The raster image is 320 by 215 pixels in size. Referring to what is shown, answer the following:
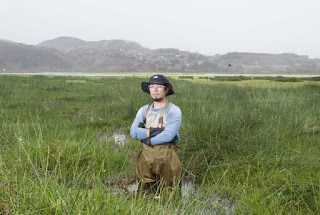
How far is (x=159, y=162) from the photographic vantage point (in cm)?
304

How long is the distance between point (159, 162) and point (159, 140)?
25cm

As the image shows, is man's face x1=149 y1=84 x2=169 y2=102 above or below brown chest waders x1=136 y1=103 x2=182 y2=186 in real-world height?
above

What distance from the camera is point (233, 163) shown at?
3.62 m

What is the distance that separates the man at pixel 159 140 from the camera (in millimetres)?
3041

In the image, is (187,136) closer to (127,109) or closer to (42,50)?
(127,109)

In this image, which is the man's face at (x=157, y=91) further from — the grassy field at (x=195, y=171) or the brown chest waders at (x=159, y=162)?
the grassy field at (x=195, y=171)

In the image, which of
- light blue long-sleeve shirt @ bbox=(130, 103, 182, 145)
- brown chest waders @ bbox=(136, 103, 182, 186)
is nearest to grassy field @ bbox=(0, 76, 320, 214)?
brown chest waders @ bbox=(136, 103, 182, 186)

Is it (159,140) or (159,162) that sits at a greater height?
(159,140)

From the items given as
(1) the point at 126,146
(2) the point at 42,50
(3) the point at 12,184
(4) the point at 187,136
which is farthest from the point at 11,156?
(2) the point at 42,50

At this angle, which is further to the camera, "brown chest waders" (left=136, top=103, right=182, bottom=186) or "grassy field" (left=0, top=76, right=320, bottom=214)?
"brown chest waders" (left=136, top=103, right=182, bottom=186)

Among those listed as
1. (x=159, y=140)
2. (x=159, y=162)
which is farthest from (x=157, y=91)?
(x=159, y=162)

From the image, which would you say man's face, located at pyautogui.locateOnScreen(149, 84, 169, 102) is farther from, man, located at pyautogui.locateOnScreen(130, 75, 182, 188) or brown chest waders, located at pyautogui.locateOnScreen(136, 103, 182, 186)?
brown chest waders, located at pyautogui.locateOnScreen(136, 103, 182, 186)

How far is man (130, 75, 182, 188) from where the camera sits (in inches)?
120

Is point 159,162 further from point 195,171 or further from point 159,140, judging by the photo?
point 195,171
